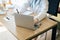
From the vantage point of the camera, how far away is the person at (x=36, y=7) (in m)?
1.46

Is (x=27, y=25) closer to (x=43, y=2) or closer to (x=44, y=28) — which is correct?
(x=44, y=28)

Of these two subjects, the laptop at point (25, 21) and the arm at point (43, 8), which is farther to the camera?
the arm at point (43, 8)

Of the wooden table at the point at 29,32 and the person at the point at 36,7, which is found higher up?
the person at the point at 36,7

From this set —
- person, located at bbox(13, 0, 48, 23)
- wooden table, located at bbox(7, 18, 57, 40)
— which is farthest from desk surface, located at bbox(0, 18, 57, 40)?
person, located at bbox(13, 0, 48, 23)

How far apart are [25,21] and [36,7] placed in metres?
0.59

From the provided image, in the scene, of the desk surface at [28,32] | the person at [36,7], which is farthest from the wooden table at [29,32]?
the person at [36,7]

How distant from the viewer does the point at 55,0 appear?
80.5 inches

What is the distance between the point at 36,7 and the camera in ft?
5.71

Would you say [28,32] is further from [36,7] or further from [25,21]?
[36,7]

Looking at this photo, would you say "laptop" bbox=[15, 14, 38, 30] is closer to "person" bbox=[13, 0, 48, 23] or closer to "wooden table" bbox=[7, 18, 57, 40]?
"wooden table" bbox=[7, 18, 57, 40]

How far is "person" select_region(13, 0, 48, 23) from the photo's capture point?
1.46 meters

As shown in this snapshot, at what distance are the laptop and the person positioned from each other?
144 mm

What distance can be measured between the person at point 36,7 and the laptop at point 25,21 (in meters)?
0.14

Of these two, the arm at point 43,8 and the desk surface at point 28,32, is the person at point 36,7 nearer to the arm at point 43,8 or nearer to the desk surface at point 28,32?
the arm at point 43,8
